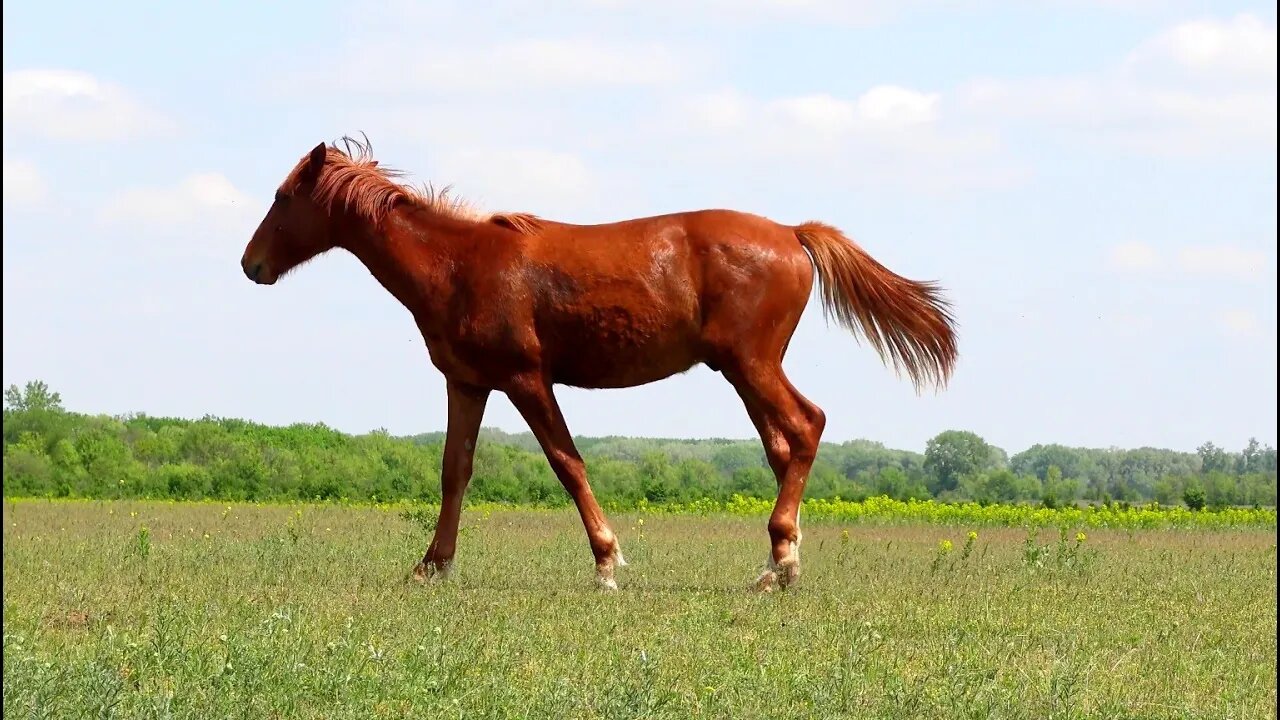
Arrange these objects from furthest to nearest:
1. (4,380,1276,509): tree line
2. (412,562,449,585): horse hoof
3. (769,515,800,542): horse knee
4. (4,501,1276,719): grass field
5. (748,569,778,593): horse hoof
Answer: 1. (4,380,1276,509): tree line
2. (412,562,449,585): horse hoof
3. (769,515,800,542): horse knee
4. (748,569,778,593): horse hoof
5. (4,501,1276,719): grass field

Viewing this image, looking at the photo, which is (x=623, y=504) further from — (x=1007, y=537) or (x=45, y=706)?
(x=45, y=706)

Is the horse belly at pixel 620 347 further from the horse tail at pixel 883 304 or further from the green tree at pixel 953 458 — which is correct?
the green tree at pixel 953 458

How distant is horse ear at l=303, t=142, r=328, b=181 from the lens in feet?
34.6

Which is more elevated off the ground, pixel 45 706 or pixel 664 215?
pixel 664 215

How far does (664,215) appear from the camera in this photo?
1039 centimetres

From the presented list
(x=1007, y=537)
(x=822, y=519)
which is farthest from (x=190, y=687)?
(x=822, y=519)

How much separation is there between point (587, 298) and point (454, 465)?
179cm

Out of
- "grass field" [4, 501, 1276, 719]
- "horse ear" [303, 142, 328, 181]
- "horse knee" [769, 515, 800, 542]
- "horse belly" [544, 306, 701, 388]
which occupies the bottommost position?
"grass field" [4, 501, 1276, 719]

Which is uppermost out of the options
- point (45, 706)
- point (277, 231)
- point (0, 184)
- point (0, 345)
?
point (277, 231)

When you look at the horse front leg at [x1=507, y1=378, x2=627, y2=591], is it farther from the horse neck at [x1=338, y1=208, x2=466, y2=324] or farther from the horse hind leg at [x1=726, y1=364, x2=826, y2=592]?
the horse hind leg at [x1=726, y1=364, x2=826, y2=592]

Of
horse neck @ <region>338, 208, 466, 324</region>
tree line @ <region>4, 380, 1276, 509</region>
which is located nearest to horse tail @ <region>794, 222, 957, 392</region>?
horse neck @ <region>338, 208, 466, 324</region>

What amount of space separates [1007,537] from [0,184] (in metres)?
14.1

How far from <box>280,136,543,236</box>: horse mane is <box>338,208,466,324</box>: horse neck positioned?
0.26 ft

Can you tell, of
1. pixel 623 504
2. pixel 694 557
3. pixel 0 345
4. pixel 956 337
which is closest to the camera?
pixel 0 345
